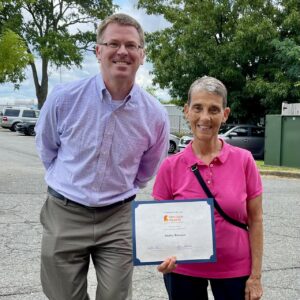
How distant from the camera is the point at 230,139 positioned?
2106cm

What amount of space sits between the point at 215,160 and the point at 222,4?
21.5 metres

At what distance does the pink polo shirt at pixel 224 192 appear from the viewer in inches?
101

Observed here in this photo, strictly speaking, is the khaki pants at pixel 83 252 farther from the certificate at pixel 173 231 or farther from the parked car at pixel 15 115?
the parked car at pixel 15 115

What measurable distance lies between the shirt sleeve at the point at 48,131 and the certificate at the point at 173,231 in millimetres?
777

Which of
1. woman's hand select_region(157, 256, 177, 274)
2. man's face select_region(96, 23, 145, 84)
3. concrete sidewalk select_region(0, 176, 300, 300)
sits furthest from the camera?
concrete sidewalk select_region(0, 176, 300, 300)

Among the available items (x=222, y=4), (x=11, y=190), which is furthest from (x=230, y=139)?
(x=11, y=190)

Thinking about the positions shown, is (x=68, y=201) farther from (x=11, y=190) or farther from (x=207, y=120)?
(x=11, y=190)

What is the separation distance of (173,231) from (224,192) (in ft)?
1.08

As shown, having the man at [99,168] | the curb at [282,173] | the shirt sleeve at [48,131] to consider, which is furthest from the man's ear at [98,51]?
the curb at [282,173]

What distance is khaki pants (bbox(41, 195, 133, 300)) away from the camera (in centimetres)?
284

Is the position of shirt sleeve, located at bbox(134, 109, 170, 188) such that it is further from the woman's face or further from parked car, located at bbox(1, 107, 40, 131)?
parked car, located at bbox(1, 107, 40, 131)

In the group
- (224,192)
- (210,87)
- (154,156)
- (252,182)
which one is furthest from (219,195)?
(154,156)

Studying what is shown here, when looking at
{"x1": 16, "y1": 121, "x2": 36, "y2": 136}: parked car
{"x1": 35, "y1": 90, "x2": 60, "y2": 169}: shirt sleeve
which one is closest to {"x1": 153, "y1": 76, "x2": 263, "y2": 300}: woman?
{"x1": 35, "y1": 90, "x2": 60, "y2": 169}: shirt sleeve

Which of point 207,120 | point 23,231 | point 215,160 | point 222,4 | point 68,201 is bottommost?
point 23,231
